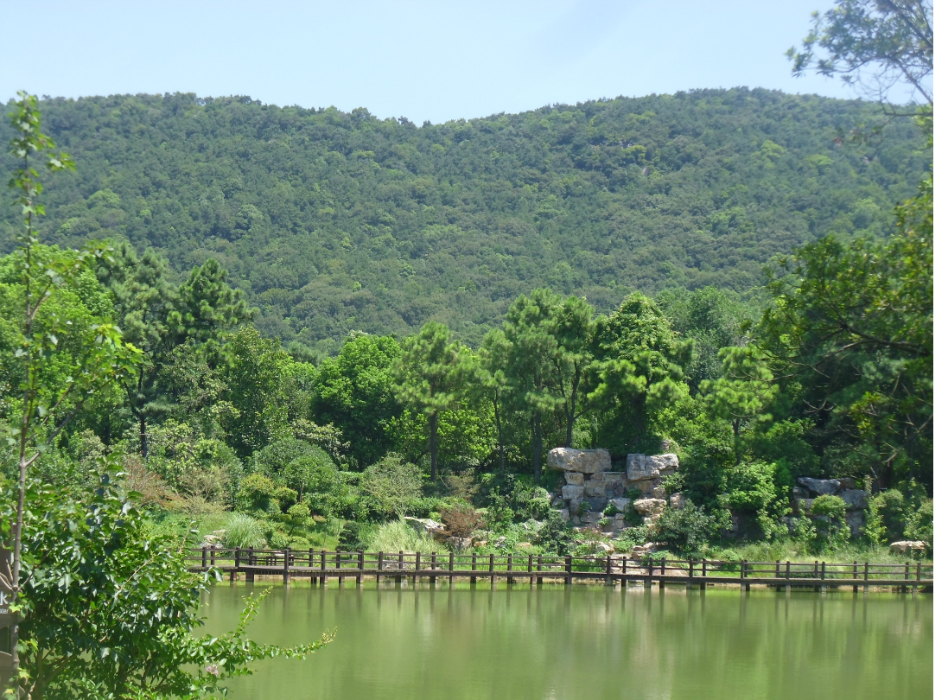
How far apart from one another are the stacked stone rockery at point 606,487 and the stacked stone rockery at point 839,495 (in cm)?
370

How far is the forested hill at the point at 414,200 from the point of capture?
67.8 meters

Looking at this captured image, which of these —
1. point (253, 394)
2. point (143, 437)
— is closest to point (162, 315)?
point (143, 437)

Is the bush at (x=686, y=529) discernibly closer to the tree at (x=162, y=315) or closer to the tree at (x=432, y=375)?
the tree at (x=432, y=375)

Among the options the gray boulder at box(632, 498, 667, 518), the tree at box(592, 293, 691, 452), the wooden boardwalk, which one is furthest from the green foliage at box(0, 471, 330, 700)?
the tree at box(592, 293, 691, 452)

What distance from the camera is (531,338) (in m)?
35.4

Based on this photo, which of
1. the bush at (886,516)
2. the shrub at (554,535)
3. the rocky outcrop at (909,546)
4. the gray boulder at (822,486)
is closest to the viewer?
the rocky outcrop at (909,546)

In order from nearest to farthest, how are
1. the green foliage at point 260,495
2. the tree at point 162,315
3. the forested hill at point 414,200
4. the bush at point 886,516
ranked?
the bush at point 886,516, the green foliage at point 260,495, the tree at point 162,315, the forested hill at point 414,200

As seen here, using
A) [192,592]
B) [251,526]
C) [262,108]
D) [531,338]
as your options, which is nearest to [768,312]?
[192,592]

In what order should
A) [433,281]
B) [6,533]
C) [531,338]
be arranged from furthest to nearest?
1. [433,281]
2. [531,338]
3. [6,533]

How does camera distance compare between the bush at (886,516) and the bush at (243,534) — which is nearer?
the bush at (243,534)

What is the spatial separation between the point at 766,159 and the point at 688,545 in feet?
64.8

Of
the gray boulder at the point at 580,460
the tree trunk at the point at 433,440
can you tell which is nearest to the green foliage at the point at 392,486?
the tree trunk at the point at 433,440

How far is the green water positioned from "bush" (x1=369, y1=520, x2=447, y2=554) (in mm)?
3388

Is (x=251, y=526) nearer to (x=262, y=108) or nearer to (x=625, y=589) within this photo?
(x=625, y=589)
